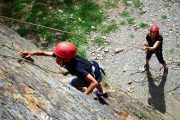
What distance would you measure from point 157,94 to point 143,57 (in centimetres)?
154

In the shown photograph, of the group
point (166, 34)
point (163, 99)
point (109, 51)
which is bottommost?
point (163, 99)

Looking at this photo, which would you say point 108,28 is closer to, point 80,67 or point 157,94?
point 157,94

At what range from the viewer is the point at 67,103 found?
580 cm

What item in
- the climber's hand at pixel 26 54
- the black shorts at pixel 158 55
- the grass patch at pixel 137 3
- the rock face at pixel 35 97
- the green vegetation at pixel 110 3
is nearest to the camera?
the rock face at pixel 35 97

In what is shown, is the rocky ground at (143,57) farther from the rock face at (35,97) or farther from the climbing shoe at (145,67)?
the rock face at (35,97)

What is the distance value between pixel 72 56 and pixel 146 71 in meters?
4.80

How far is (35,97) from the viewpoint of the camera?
5387 mm

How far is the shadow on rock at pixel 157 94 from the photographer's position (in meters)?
9.62

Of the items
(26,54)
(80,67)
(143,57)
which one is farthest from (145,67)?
(26,54)

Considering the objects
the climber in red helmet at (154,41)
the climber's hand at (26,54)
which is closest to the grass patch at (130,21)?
the climber in red helmet at (154,41)

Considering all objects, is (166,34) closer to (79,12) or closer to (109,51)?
(109,51)

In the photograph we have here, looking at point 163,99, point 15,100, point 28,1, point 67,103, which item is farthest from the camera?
point 28,1

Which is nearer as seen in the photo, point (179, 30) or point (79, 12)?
point (179, 30)

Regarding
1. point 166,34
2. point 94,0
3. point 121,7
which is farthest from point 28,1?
point 166,34
